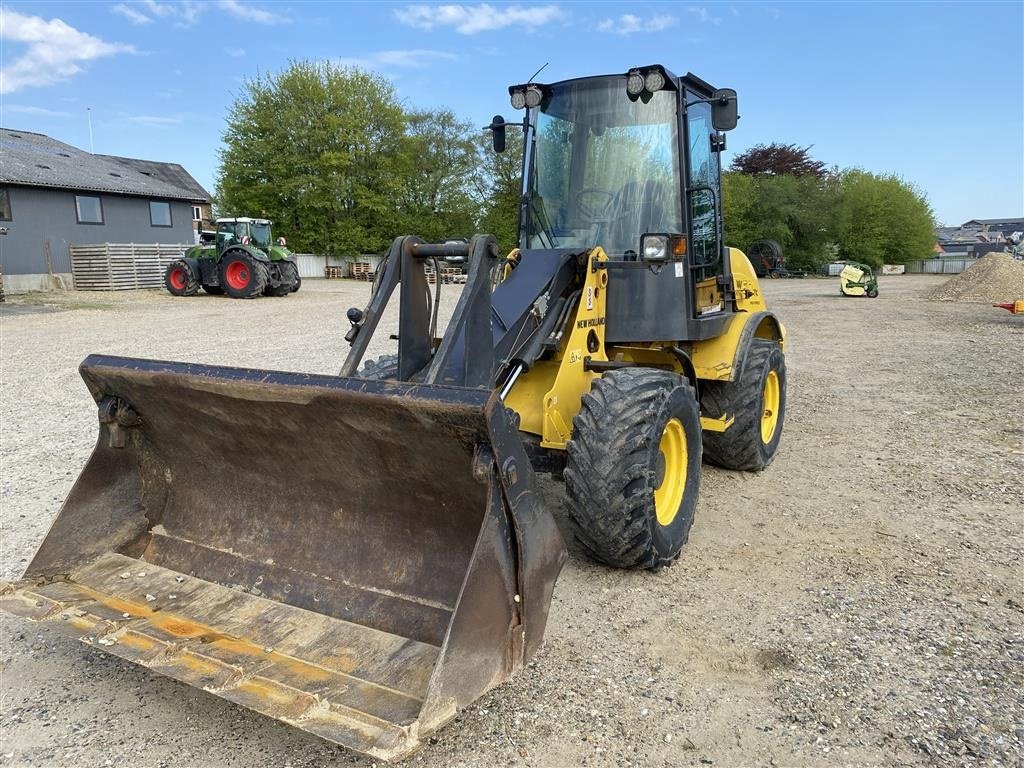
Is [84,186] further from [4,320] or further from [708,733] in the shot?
[708,733]

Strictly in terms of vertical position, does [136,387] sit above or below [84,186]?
below

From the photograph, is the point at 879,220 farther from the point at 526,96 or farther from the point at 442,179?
the point at 526,96

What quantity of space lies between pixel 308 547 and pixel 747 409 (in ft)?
10.4

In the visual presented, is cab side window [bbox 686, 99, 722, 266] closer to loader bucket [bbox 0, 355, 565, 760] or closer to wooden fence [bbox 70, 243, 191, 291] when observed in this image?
loader bucket [bbox 0, 355, 565, 760]

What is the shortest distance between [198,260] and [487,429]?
73.6 feet

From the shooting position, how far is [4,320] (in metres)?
16.3

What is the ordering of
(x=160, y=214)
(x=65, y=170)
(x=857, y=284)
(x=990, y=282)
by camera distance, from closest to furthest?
(x=990, y=282) < (x=857, y=284) < (x=65, y=170) < (x=160, y=214)

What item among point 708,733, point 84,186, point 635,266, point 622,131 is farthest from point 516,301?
point 84,186

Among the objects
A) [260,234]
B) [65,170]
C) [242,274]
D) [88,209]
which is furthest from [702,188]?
[65,170]

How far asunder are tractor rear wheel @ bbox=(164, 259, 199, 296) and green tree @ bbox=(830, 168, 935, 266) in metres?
35.2

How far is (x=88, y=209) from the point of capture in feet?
87.2

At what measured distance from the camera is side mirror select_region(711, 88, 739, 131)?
4.44 m

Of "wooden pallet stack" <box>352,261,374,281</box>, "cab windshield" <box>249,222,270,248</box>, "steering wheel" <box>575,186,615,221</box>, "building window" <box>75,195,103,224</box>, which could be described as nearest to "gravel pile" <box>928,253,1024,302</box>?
"cab windshield" <box>249,222,270,248</box>

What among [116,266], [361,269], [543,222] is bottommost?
[361,269]
